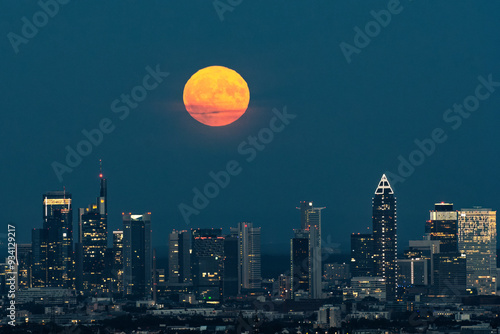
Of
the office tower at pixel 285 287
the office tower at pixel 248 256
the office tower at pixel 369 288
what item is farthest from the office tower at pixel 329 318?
the office tower at pixel 248 256

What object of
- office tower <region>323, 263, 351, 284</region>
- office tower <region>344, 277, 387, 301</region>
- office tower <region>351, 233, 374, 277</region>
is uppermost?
office tower <region>351, 233, 374, 277</region>

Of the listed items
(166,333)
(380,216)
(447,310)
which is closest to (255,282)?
(380,216)

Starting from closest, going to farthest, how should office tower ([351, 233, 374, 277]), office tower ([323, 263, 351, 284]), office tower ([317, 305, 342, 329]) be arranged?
office tower ([317, 305, 342, 329]), office tower ([351, 233, 374, 277]), office tower ([323, 263, 351, 284])

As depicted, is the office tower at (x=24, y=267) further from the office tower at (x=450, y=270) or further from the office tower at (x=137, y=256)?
the office tower at (x=450, y=270)

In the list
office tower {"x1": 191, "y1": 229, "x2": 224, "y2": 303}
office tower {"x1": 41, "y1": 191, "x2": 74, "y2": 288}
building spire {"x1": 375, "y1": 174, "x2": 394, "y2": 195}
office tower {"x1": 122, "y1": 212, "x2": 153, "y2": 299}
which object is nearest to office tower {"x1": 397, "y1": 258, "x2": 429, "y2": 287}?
building spire {"x1": 375, "y1": 174, "x2": 394, "y2": 195}

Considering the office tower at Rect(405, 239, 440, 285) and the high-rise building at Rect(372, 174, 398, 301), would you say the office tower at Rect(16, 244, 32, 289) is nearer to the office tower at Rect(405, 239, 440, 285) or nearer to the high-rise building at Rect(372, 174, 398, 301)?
the high-rise building at Rect(372, 174, 398, 301)

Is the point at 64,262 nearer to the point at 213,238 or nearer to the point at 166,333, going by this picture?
the point at 213,238
